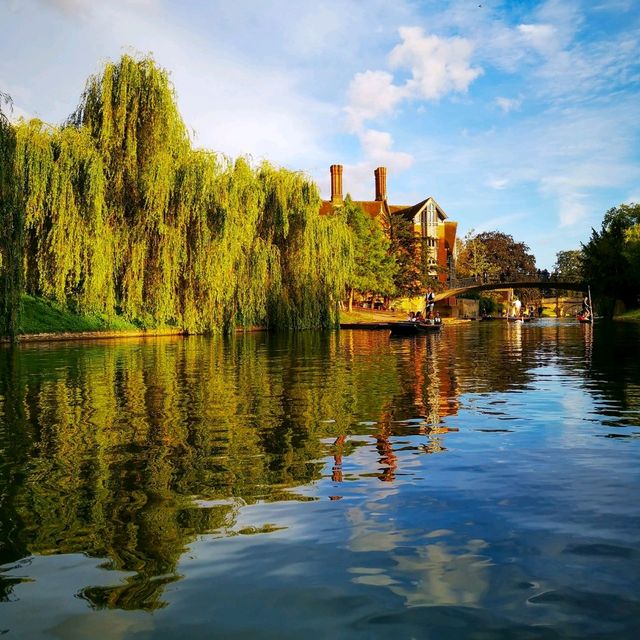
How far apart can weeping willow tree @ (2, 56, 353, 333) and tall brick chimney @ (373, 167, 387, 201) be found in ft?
175

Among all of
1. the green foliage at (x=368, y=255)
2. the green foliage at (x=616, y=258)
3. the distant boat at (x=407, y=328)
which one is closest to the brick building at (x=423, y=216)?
the green foliage at (x=368, y=255)

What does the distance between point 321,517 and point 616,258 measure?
73.9 meters

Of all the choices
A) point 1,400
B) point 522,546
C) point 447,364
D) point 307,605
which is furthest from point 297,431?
point 447,364

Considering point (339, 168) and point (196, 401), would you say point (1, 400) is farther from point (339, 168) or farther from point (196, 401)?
point (339, 168)

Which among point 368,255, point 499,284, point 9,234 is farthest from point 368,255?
point 9,234

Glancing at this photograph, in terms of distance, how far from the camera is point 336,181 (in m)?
84.4

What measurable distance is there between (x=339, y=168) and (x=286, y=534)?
267 ft

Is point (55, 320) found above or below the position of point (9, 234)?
below

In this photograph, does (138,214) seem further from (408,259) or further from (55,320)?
(408,259)

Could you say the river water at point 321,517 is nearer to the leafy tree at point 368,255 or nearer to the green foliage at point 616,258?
the leafy tree at point 368,255

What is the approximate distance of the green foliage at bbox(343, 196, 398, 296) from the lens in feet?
218

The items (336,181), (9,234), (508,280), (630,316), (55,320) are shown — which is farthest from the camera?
(508,280)

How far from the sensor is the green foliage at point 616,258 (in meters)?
67.7

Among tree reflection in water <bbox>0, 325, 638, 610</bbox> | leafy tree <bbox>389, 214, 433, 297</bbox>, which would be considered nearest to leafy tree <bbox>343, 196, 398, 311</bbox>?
leafy tree <bbox>389, 214, 433, 297</bbox>
